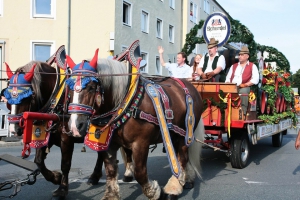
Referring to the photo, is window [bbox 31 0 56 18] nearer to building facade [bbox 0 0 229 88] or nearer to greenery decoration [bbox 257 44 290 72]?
building facade [bbox 0 0 229 88]

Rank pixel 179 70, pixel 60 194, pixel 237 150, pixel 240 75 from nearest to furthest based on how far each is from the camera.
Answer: pixel 60 194 → pixel 237 150 → pixel 240 75 → pixel 179 70

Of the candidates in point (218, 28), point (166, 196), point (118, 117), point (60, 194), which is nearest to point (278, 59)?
point (218, 28)

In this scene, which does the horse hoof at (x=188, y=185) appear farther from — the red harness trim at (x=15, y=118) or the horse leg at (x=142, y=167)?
the red harness trim at (x=15, y=118)

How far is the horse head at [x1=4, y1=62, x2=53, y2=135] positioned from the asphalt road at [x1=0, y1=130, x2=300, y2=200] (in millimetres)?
1429

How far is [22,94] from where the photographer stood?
376 centimetres

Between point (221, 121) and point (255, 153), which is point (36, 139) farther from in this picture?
point (255, 153)

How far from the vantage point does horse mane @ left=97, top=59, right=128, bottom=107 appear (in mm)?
3660

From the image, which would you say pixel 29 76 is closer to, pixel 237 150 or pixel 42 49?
pixel 237 150

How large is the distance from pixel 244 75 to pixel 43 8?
12440 millimetres

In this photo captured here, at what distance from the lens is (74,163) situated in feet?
23.7

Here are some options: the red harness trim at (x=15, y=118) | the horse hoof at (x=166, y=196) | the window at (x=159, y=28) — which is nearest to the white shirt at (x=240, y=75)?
the horse hoof at (x=166, y=196)

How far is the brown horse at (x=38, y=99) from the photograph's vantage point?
12.2 ft

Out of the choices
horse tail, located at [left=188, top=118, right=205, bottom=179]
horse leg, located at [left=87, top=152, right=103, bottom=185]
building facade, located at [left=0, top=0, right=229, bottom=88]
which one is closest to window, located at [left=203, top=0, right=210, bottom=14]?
building facade, located at [left=0, top=0, right=229, bottom=88]

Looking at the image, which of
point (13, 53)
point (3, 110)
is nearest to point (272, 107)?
point (3, 110)
